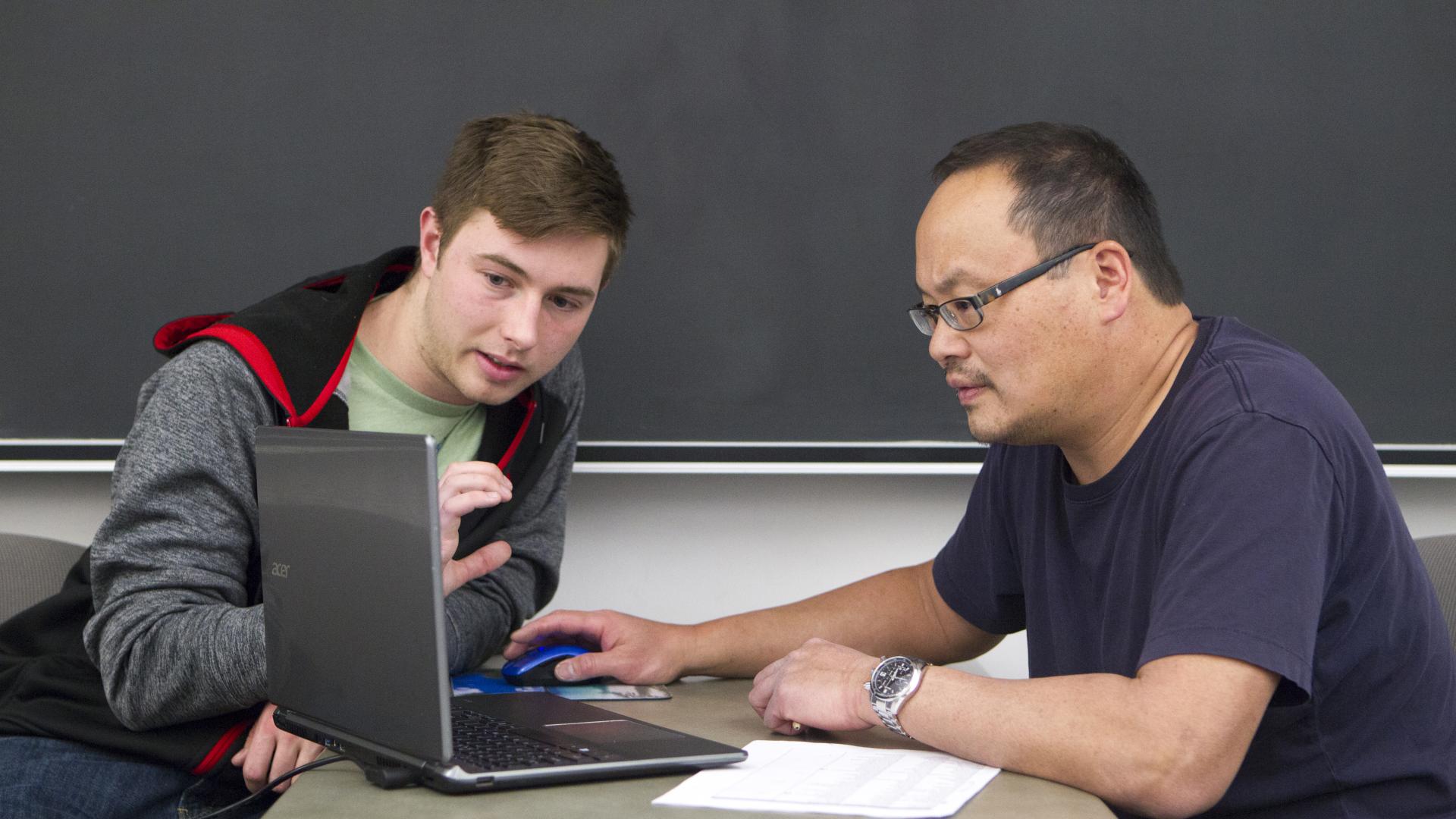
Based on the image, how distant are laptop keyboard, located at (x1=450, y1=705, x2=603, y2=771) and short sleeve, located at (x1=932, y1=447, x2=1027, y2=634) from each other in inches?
26.7

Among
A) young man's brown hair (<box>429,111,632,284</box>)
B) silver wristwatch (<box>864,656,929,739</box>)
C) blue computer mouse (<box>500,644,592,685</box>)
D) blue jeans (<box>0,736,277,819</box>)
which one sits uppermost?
young man's brown hair (<box>429,111,632,284</box>)

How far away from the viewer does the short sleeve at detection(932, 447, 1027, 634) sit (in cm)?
159

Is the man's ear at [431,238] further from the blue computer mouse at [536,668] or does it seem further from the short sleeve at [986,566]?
the short sleeve at [986,566]

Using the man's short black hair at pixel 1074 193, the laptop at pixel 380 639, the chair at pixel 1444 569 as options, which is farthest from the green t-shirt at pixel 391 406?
the chair at pixel 1444 569

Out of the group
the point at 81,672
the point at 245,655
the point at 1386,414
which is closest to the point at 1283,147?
the point at 1386,414

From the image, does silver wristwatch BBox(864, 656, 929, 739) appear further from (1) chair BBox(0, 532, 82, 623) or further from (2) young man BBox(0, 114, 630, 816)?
(1) chair BBox(0, 532, 82, 623)

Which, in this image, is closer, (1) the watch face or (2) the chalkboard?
(1) the watch face

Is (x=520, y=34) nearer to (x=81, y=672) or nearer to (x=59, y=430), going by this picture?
(x=59, y=430)

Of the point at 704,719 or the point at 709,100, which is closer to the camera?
the point at 704,719

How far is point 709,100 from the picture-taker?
81.5 inches

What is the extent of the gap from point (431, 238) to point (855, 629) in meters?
0.78

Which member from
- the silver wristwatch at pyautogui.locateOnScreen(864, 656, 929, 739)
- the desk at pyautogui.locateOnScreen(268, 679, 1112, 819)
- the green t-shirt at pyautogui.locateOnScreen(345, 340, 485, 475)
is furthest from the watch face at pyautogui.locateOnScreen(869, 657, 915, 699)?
the green t-shirt at pyautogui.locateOnScreen(345, 340, 485, 475)

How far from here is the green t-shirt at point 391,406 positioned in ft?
5.57

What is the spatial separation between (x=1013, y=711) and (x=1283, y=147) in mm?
1366
